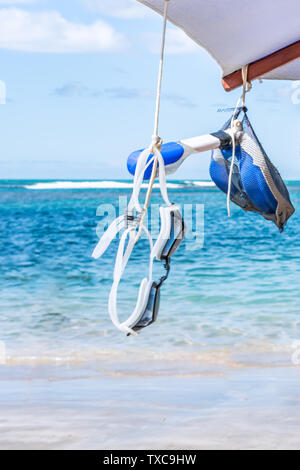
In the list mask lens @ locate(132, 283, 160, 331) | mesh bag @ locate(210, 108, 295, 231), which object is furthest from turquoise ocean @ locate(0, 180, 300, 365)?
mask lens @ locate(132, 283, 160, 331)

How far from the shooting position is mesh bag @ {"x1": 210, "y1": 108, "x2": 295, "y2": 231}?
2.02 metres

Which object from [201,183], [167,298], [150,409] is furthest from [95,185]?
[150,409]

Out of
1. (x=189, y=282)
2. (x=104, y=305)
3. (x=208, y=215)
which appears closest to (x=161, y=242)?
(x=104, y=305)

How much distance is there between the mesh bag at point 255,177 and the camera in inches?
79.4

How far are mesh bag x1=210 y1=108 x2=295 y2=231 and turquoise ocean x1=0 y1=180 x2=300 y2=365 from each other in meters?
2.22

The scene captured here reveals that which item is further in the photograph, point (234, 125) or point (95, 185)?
point (95, 185)

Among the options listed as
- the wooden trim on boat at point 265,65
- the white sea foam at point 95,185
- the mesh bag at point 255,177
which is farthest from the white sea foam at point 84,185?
the mesh bag at point 255,177

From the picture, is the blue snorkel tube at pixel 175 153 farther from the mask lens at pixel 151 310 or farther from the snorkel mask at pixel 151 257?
the mask lens at pixel 151 310

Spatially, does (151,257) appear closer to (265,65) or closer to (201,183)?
(265,65)

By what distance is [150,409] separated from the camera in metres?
3.14

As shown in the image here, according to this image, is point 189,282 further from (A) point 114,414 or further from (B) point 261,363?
(A) point 114,414

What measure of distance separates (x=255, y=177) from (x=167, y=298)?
4635 mm

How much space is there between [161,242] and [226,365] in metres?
2.46

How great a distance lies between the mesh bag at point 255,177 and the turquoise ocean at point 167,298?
222cm
